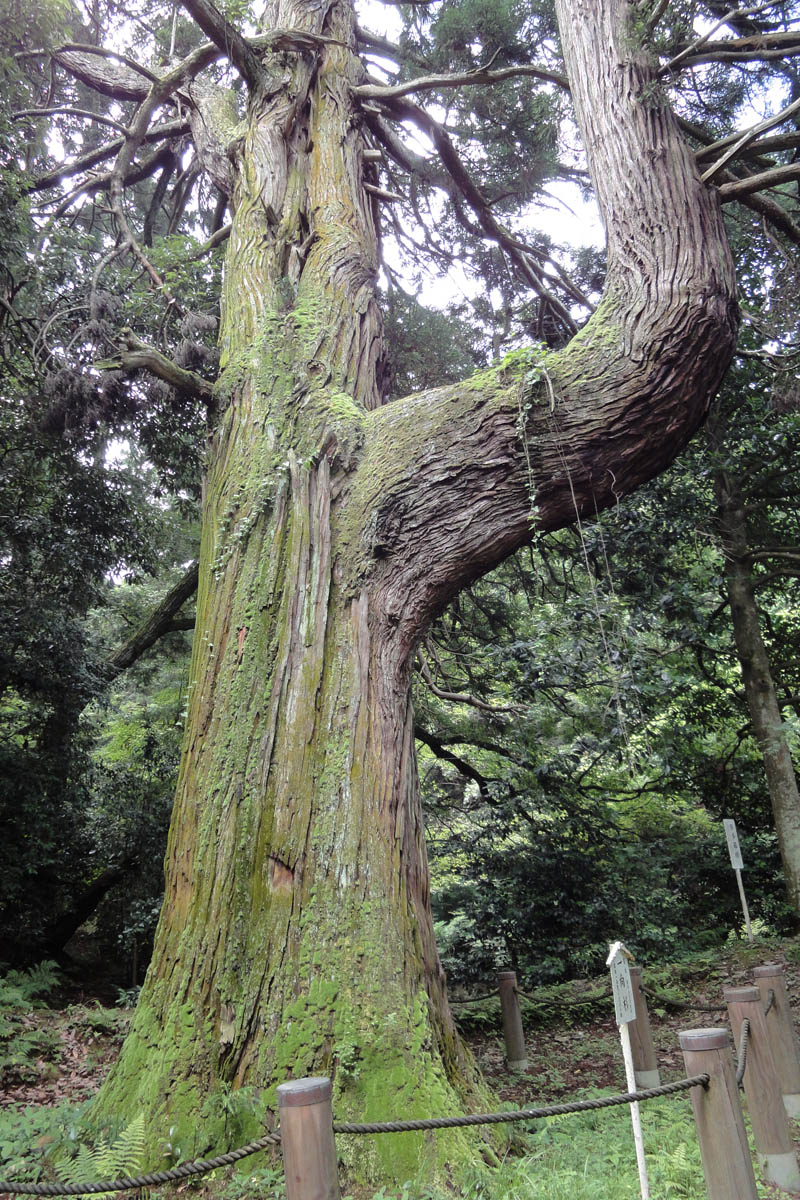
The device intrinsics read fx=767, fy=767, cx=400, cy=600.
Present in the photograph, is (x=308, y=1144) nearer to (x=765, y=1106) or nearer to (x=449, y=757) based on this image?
(x=765, y=1106)

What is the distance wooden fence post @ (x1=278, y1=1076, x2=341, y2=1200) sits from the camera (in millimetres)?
1845

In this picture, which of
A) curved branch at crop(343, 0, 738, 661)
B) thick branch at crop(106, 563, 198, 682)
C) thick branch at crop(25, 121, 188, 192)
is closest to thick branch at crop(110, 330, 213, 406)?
curved branch at crop(343, 0, 738, 661)

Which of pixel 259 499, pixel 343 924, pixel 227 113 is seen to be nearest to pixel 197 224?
pixel 227 113

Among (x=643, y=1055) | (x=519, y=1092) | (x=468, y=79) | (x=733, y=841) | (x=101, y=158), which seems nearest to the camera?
(x=643, y=1055)

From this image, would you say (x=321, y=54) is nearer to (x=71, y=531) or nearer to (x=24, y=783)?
(x=71, y=531)

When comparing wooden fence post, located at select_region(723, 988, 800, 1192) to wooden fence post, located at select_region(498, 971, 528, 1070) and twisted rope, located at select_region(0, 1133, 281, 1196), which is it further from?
wooden fence post, located at select_region(498, 971, 528, 1070)

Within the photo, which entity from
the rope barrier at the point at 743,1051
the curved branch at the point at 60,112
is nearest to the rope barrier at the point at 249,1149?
the rope barrier at the point at 743,1051

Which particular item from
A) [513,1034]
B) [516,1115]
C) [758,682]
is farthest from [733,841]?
[516,1115]

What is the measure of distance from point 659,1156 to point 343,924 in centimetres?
153

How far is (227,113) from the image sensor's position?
6555 mm

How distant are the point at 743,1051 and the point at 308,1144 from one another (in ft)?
6.90

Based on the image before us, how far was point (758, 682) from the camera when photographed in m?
8.38

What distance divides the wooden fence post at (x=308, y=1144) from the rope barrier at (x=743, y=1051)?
1873 millimetres

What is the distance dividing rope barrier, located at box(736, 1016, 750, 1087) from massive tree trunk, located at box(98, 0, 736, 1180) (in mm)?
1064
